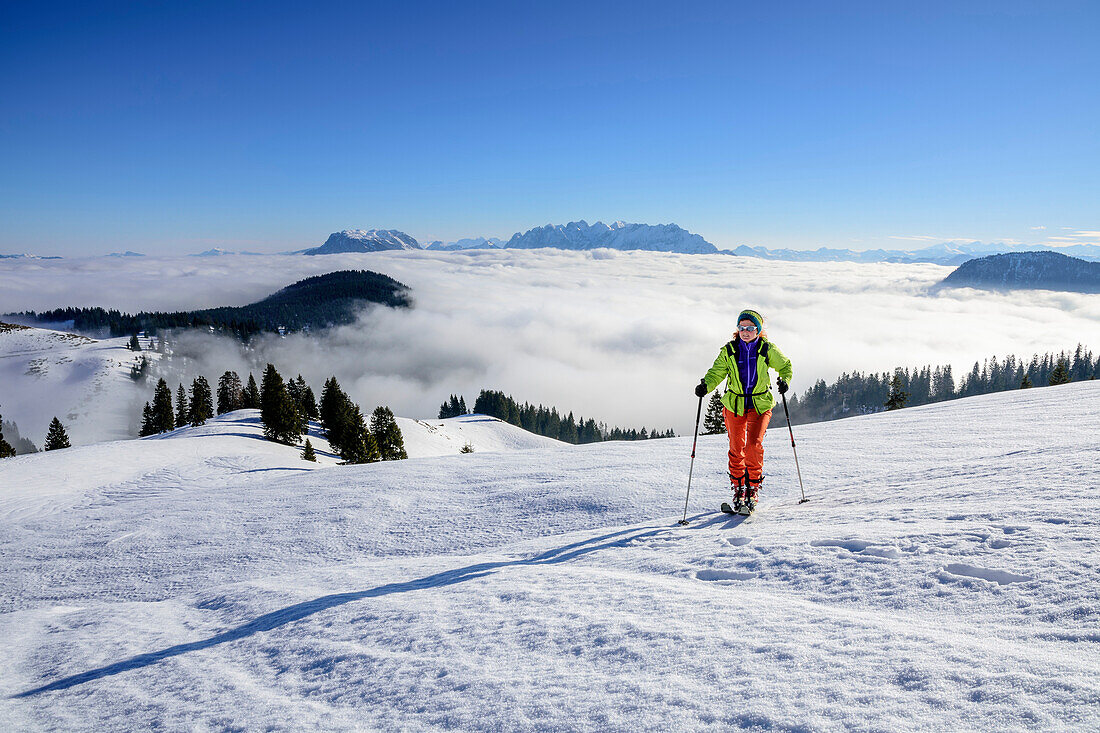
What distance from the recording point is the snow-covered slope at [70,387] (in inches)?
5325

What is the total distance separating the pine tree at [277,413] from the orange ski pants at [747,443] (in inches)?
1995

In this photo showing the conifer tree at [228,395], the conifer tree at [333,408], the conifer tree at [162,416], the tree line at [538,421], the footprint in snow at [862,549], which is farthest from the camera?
the tree line at [538,421]

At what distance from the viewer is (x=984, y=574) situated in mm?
4465

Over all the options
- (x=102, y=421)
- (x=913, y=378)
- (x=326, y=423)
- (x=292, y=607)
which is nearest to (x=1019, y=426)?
(x=292, y=607)

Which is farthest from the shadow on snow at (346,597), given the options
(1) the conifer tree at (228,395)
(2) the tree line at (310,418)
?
(1) the conifer tree at (228,395)

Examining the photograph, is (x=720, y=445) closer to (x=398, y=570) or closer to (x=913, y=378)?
(x=398, y=570)

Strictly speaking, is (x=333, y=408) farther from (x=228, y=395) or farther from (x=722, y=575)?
(x=722, y=575)

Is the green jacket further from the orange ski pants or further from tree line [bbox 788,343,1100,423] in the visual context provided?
tree line [bbox 788,343,1100,423]

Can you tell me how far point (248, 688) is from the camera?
4402 mm

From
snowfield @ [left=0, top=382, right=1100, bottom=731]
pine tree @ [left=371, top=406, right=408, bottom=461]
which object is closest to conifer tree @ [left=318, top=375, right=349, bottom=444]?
pine tree @ [left=371, top=406, right=408, bottom=461]

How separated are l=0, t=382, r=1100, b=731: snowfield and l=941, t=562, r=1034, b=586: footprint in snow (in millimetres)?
28

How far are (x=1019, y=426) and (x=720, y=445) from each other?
722 centimetres

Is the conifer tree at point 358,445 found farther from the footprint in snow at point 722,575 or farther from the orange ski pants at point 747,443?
the footprint in snow at point 722,575

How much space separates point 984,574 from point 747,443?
4.02m
